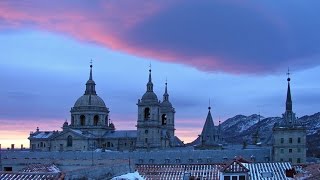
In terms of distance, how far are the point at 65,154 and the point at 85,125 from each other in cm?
2753

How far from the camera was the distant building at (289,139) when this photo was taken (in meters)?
108

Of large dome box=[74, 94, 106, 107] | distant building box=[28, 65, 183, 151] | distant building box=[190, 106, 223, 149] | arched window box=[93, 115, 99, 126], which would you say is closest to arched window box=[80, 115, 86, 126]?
distant building box=[28, 65, 183, 151]

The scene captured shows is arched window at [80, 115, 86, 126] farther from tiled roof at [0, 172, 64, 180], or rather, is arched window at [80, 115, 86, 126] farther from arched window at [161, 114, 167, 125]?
tiled roof at [0, 172, 64, 180]

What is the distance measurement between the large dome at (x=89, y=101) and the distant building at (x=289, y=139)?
51.0m

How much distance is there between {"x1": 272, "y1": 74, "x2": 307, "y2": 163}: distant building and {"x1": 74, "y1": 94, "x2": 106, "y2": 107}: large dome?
51.0 metres

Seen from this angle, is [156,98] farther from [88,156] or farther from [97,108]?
[88,156]

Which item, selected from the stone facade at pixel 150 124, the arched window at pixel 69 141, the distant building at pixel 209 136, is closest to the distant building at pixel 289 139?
the distant building at pixel 209 136

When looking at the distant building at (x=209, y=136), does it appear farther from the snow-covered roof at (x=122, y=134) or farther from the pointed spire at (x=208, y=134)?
the snow-covered roof at (x=122, y=134)

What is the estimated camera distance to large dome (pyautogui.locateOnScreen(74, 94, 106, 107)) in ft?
480

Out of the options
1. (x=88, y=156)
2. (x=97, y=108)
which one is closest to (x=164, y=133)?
(x=97, y=108)

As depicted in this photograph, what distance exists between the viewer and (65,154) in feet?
384

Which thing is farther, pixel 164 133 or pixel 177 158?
pixel 164 133

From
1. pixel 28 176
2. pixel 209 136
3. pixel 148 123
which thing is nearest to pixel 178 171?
pixel 28 176

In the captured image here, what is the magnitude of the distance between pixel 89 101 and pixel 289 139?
179 feet
